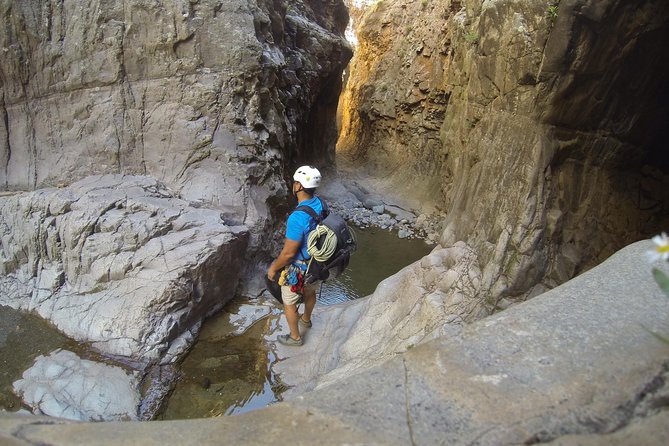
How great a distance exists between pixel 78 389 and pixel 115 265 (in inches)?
55.9

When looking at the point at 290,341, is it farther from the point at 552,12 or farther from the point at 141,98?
the point at 552,12

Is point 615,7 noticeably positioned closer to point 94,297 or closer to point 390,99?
point 94,297

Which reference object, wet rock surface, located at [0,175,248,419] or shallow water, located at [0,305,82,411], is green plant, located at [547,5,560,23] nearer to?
wet rock surface, located at [0,175,248,419]

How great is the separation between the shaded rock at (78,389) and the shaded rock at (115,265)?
1.10ft

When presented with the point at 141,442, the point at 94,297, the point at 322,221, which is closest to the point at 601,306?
the point at 141,442

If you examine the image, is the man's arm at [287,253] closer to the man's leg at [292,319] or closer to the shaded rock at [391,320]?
the man's leg at [292,319]

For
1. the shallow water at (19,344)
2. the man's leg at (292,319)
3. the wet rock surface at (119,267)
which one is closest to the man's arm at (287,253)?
the man's leg at (292,319)

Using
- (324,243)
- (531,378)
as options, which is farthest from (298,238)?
(531,378)

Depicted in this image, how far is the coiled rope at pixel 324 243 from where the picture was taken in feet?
13.0

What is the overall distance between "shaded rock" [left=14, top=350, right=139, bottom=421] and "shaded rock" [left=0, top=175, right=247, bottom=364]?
33cm

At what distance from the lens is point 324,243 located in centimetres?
400

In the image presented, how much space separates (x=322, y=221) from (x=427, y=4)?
40.6 feet

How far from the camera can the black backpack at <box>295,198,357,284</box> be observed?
13.1 ft

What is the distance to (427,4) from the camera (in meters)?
14.0
